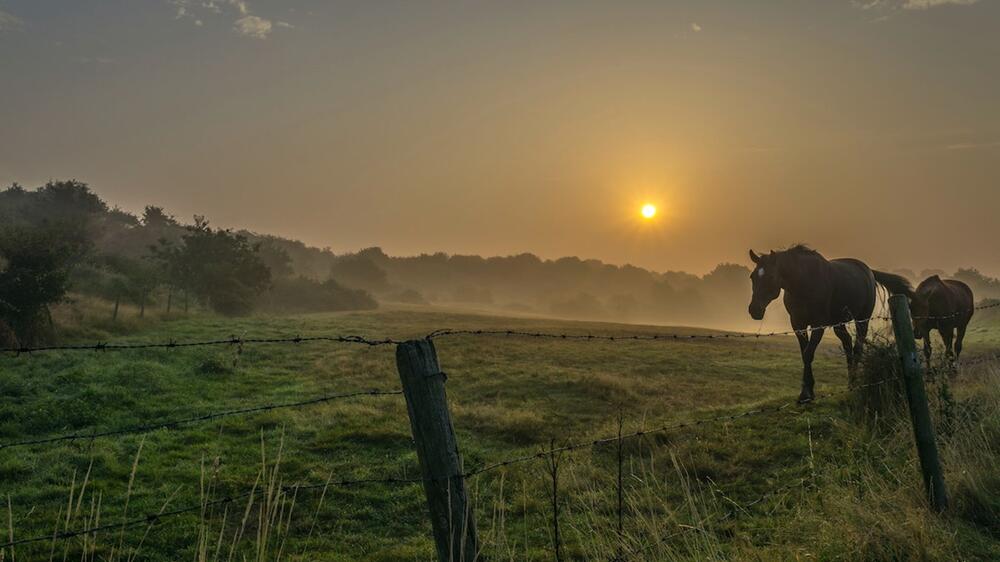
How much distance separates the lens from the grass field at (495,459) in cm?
500

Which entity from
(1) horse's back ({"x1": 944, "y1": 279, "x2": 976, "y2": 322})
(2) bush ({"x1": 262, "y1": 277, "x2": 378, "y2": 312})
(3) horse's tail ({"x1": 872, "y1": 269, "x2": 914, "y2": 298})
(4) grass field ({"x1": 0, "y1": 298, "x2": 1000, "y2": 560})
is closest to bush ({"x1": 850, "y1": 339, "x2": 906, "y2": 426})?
(4) grass field ({"x1": 0, "y1": 298, "x2": 1000, "y2": 560})

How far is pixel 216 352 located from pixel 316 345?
686 cm

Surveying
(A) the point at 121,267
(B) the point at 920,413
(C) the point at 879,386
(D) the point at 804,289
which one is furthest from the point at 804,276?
(A) the point at 121,267

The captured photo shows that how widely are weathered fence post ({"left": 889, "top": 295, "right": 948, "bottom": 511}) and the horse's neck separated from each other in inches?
273

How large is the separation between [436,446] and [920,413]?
444 centimetres

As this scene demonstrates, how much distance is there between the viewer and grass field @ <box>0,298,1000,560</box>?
5000mm

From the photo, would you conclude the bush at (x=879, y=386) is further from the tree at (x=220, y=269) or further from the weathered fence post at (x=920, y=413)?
the tree at (x=220, y=269)

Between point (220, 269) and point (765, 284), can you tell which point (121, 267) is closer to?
point (220, 269)

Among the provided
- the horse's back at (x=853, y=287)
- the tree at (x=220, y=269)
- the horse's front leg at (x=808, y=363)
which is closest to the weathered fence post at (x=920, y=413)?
the horse's front leg at (x=808, y=363)

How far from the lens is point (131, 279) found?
37906 millimetres

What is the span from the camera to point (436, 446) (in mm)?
3455

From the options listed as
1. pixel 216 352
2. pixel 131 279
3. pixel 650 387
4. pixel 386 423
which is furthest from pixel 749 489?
pixel 131 279

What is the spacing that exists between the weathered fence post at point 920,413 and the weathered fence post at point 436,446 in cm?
420

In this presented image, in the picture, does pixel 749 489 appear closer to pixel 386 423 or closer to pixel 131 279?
A: pixel 386 423
